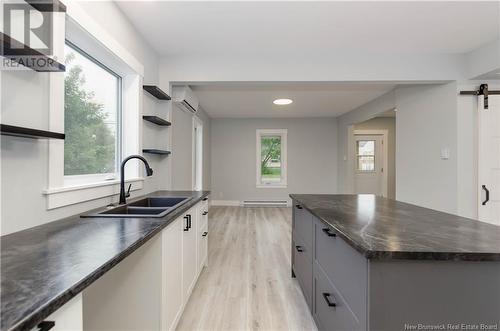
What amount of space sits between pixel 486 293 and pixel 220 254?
2.73 m

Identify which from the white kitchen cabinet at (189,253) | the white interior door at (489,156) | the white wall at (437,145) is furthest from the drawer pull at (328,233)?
the white interior door at (489,156)

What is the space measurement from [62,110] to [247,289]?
2.04 metres

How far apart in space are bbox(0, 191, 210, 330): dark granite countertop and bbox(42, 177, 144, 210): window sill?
110 millimetres

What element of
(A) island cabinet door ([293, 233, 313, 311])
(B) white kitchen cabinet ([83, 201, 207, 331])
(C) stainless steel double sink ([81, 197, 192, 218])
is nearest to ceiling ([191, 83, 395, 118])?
(C) stainless steel double sink ([81, 197, 192, 218])

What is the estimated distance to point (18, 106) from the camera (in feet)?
3.76

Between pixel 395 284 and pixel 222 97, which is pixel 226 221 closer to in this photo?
pixel 222 97

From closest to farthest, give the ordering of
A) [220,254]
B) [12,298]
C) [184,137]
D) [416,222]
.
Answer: [12,298]
[416,222]
[220,254]
[184,137]

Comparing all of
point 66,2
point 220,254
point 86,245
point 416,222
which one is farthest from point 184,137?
point 416,222

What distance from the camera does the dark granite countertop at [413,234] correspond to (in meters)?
0.89

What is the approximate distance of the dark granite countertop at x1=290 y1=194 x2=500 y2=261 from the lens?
892 mm

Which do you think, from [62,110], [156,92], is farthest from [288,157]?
[62,110]

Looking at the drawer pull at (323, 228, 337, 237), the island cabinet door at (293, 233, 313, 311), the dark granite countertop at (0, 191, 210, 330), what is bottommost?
the island cabinet door at (293, 233, 313, 311)

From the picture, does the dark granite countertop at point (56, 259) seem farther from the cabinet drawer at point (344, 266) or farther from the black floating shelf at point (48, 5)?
the black floating shelf at point (48, 5)

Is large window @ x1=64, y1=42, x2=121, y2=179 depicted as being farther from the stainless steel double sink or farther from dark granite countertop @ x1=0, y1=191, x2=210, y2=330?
dark granite countertop @ x1=0, y1=191, x2=210, y2=330
